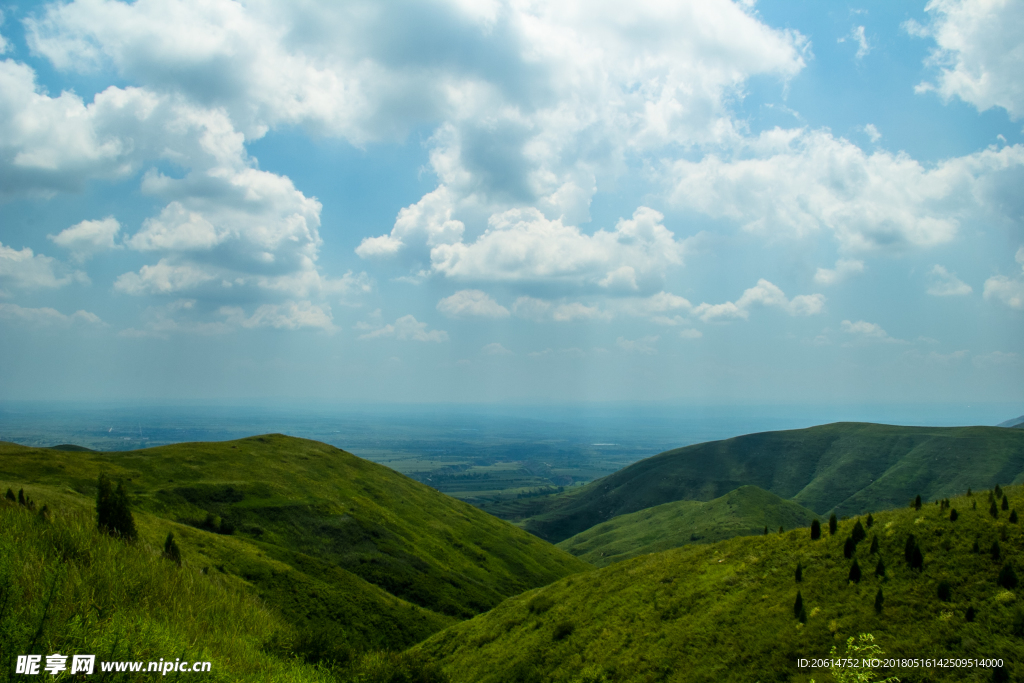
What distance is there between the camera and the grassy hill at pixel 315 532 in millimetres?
66688

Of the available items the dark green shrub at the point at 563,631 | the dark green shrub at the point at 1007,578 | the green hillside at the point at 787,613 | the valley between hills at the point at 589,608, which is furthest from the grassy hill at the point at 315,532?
the dark green shrub at the point at 1007,578

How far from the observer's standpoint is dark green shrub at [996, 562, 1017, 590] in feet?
70.7

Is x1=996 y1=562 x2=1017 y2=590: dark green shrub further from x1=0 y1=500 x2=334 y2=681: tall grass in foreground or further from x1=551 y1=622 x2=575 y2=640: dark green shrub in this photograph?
x1=0 y1=500 x2=334 y2=681: tall grass in foreground

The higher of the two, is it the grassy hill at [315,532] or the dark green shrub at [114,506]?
the dark green shrub at [114,506]

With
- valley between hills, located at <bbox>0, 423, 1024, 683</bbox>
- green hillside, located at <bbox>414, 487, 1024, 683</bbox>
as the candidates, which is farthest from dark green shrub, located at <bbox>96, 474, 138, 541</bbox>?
green hillside, located at <bbox>414, 487, 1024, 683</bbox>

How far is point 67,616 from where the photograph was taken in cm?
1212

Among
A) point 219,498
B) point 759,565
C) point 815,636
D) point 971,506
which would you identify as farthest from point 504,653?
point 219,498

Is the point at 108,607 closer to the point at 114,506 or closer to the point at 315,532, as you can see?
the point at 114,506

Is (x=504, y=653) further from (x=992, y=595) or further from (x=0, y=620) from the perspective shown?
(x=0, y=620)

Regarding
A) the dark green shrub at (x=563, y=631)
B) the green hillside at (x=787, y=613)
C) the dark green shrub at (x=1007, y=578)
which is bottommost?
the dark green shrub at (x=563, y=631)

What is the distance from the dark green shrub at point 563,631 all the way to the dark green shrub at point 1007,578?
25.8 m

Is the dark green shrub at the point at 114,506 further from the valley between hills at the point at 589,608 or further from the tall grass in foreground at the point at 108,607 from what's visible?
the tall grass in foreground at the point at 108,607

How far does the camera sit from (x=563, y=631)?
36.0 m

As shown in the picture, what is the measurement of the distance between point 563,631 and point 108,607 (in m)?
31.1
